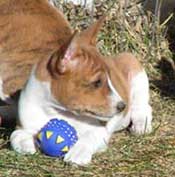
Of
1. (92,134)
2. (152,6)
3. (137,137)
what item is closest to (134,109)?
(137,137)

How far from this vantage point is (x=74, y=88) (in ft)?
16.5

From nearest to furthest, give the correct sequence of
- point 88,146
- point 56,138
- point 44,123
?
point 56,138 < point 88,146 < point 44,123

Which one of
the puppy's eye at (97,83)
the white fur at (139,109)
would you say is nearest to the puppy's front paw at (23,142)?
the puppy's eye at (97,83)

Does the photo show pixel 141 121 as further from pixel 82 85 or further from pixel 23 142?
pixel 23 142

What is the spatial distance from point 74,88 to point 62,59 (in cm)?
20

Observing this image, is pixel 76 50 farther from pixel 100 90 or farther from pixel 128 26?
pixel 128 26

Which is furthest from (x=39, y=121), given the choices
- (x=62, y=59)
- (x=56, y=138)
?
(x=62, y=59)

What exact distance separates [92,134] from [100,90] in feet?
1.10

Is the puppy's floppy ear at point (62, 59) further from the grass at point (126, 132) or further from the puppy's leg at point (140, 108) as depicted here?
the puppy's leg at point (140, 108)

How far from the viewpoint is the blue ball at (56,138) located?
16.3 ft

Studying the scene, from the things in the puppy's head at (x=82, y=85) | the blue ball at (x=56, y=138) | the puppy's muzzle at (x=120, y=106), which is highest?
the puppy's head at (x=82, y=85)

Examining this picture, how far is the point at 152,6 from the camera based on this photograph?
24.8 feet

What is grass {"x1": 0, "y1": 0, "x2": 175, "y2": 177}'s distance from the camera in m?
5.03

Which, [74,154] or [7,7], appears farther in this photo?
[7,7]
